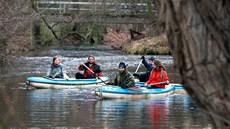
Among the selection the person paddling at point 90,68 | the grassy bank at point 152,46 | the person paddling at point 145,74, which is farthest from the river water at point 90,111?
the grassy bank at point 152,46

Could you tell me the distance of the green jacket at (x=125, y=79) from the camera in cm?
1591

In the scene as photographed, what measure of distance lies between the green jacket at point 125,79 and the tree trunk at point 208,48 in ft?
43.0

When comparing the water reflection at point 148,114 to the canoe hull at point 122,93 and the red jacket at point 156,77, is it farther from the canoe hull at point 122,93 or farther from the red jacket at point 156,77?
the red jacket at point 156,77

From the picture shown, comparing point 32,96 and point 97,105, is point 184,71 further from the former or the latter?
point 32,96

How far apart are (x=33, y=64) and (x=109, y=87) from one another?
12875 mm

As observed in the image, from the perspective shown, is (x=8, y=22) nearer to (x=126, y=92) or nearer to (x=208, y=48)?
(x=126, y=92)

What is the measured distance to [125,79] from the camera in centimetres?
1608

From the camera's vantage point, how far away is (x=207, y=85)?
2730mm

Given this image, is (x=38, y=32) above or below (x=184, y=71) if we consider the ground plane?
above

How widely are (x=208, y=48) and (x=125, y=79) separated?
13369 millimetres

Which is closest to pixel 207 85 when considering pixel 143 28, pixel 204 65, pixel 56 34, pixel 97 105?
pixel 204 65

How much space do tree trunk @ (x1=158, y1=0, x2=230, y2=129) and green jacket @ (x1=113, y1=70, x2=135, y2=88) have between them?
13.1m

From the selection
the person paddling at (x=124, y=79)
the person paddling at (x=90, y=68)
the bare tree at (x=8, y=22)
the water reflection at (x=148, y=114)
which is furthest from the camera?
the bare tree at (x=8, y=22)

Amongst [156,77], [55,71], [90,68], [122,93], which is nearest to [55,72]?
[55,71]
